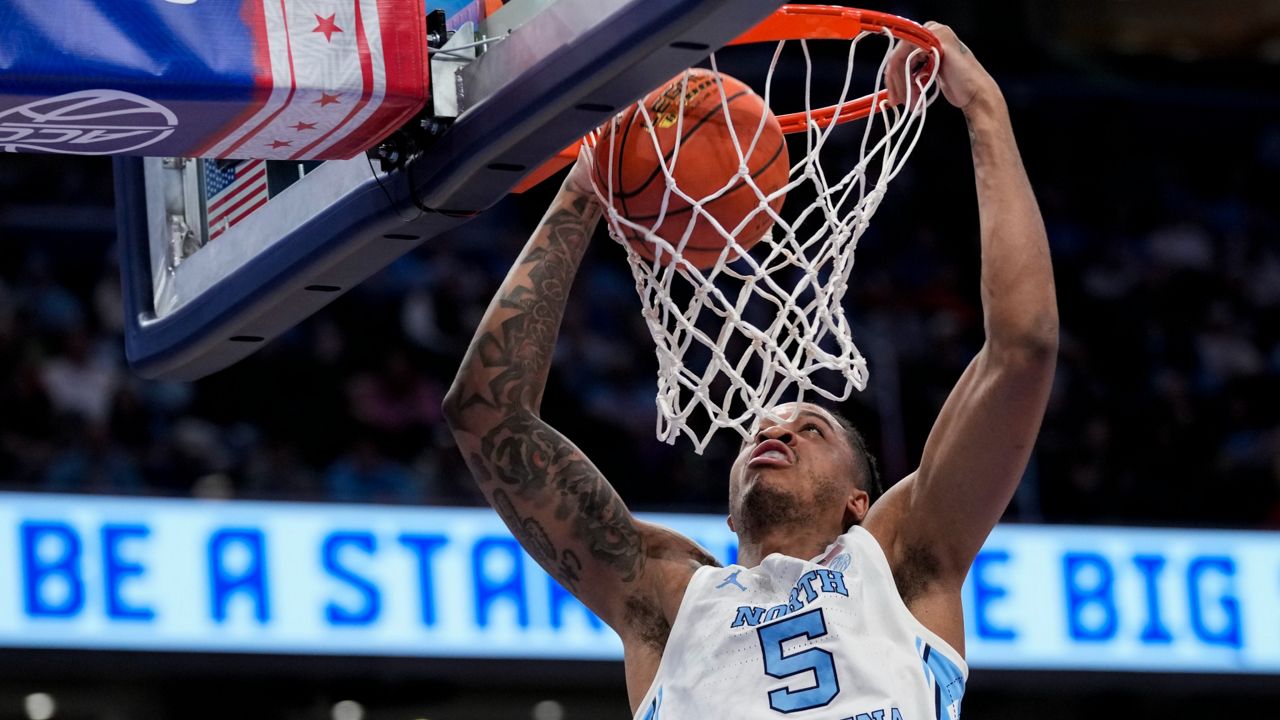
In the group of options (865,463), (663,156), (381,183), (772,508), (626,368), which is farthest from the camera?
(626,368)

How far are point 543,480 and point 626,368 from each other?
5.93m

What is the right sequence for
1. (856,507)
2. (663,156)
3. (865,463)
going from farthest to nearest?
1. (865,463)
2. (856,507)
3. (663,156)

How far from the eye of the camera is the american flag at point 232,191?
3547mm

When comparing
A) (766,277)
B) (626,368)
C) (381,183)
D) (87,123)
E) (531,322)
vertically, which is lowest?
(626,368)

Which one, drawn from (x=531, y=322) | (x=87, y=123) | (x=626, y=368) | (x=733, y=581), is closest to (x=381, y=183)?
(x=87, y=123)

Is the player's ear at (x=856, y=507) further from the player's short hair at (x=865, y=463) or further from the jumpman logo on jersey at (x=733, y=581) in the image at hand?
the jumpman logo on jersey at (x=733, y=581)

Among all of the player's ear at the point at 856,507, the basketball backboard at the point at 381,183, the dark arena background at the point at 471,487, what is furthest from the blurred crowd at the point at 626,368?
the player's ear at the point at 856,507

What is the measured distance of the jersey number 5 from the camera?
11.1 ft

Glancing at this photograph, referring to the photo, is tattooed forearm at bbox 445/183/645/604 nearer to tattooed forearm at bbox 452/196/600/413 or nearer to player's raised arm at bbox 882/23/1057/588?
tattooed forearm at bbox 452/196/600/413

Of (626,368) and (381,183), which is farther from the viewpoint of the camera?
(626,368)

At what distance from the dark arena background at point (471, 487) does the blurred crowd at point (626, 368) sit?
0.7 inches

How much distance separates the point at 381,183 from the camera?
317cm

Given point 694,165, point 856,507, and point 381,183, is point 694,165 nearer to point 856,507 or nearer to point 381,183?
point 381,183

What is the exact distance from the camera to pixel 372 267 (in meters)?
3.32
